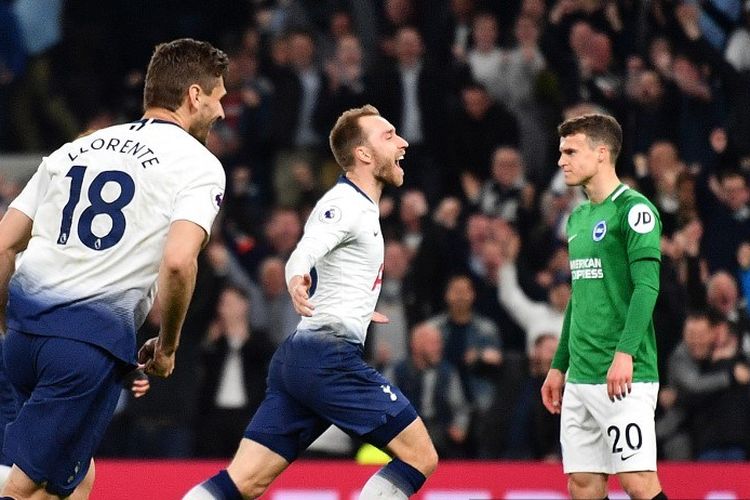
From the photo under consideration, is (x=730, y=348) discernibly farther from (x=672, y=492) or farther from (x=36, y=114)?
(x=36, y=114)

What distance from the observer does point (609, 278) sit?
243 inches

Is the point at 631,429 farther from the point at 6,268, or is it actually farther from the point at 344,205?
the point at 6,268

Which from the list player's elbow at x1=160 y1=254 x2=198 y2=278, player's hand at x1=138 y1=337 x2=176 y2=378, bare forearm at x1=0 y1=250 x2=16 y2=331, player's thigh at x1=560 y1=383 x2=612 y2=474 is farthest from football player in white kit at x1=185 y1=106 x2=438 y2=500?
bare forearm at x1=0 y1=250 x2=16 y2=331

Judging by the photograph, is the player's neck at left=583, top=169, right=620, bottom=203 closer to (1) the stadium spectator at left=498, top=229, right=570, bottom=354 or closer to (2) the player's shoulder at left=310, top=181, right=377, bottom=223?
(2) the player's shoulder at left=310, top=181, right=377, bottom=223

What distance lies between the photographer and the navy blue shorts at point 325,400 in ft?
19.0

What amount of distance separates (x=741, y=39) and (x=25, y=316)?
6.79 metres

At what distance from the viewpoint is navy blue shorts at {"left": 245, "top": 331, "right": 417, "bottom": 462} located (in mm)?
5801

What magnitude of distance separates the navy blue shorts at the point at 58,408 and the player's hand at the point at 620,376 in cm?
214

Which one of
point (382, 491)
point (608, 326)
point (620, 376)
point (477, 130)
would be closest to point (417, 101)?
point (477, 130)

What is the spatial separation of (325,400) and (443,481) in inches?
103

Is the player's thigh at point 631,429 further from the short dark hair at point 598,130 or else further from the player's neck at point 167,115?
the player's neck at point 167,115

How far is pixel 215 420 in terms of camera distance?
9.81 metres

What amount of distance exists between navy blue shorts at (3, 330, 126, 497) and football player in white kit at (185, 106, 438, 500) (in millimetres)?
1012

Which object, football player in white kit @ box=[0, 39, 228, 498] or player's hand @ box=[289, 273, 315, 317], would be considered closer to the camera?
football player in white kit @ box=[0, 39, 228, 498]
